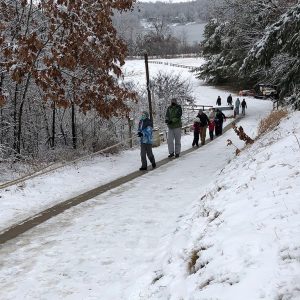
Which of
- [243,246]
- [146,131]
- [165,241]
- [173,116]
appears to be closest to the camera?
[243,246]

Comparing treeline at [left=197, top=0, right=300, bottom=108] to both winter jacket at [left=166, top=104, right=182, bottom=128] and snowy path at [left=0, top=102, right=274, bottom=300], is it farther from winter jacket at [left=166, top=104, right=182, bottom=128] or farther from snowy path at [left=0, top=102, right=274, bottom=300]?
snowy path at [left=0, top=102, right=274, bottom=300]

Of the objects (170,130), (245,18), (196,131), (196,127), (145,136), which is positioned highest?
(245,18)

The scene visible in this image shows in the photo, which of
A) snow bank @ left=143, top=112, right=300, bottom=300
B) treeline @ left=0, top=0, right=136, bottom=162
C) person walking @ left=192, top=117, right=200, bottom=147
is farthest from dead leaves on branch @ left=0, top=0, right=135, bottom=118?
snow bank @ left=143, top=112, right=300, bottom=300

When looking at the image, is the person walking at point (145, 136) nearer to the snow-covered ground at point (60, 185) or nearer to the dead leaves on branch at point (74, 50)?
the snow-covered ground at point (60, 185)

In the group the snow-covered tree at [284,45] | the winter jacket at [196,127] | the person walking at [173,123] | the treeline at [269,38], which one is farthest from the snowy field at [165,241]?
the winter jacket at [196,127]

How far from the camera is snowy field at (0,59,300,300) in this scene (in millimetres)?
3969

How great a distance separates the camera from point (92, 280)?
509 cm

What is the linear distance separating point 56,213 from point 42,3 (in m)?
6.36

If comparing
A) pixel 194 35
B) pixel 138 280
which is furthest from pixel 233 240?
pixel 194 35

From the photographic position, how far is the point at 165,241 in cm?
623

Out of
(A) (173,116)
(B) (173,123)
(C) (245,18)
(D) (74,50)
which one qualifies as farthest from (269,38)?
(C) (245,18)

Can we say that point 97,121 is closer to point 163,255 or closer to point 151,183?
point 151,183

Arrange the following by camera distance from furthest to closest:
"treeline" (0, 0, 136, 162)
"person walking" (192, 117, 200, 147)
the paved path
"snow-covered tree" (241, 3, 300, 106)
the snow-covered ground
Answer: "person walking" (192, 117, 200, 147) → "snow-covered tree" (241, 3, 300, 106) → "treeline" (0, 0, 136, 162) → the snow-covered ground → the paved path

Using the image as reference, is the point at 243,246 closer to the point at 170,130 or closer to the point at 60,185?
the point at 60,185
